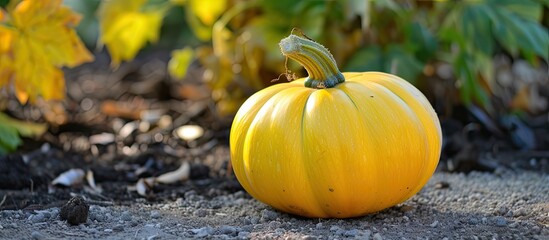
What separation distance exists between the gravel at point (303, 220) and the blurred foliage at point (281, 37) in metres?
0.85

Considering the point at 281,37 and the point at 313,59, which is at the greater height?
the point at 313,59

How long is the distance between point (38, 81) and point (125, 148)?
666 millimetres

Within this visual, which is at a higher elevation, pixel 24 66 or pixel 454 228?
pixel 24 66

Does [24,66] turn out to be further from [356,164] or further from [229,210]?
[356,164]

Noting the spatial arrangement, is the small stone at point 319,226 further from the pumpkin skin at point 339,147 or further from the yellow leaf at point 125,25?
the yellow leaf at point 125,25

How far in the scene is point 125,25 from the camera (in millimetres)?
4344

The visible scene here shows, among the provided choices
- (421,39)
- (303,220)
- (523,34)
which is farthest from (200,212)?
(523,34)

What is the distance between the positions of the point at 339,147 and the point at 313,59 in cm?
32

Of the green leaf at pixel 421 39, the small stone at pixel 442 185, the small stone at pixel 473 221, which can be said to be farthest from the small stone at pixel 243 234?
the green leaf at pixel 421 39

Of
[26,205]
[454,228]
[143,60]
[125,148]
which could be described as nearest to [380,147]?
[454,228]

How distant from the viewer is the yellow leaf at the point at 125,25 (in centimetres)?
426

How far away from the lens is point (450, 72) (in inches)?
175

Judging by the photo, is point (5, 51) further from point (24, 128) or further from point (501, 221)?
point (501, 221)

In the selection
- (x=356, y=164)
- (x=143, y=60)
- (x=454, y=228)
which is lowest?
(x=143, y=60)
